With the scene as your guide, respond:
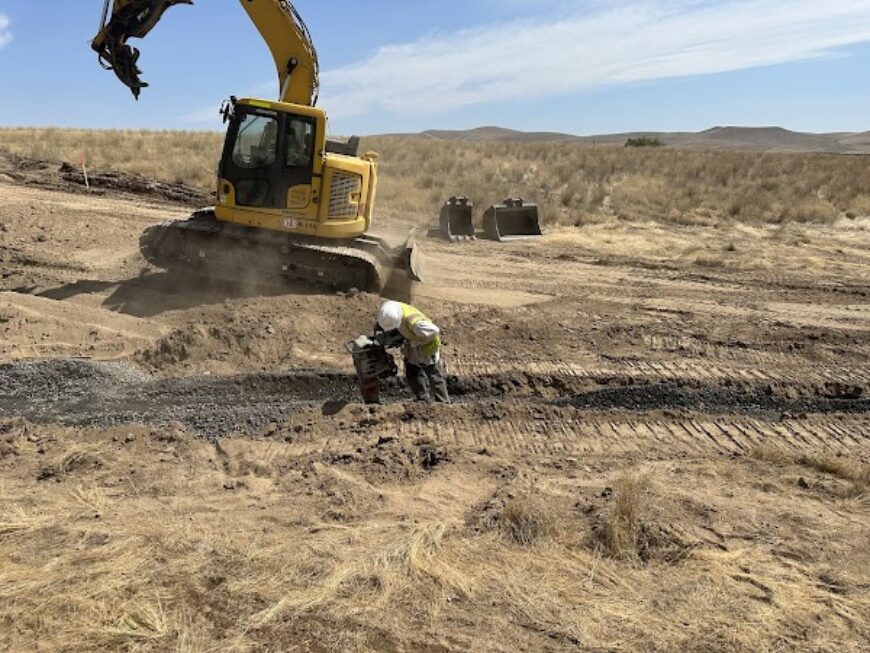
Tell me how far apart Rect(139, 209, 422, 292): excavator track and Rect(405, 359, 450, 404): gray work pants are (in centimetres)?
366

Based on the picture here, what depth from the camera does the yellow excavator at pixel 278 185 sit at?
1011cm

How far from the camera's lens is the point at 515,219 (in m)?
18.0

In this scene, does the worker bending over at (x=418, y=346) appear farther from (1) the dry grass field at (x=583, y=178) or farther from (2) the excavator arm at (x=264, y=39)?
(1) the dry grass field at (x=583, y=178)

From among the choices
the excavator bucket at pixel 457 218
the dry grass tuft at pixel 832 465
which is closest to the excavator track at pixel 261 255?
the dry grass tuft at pixel 832 465

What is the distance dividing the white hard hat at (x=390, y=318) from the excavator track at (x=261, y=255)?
151 inches

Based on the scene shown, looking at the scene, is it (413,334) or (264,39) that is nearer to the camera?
(413,334)

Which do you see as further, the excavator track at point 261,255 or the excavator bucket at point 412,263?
the excavator bucket at point 412,263

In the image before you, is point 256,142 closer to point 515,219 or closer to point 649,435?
point 649,435

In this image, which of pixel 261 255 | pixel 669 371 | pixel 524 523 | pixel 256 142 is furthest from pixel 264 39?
pixel 524 523

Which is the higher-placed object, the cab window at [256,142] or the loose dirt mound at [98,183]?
the cab window at [256,142]

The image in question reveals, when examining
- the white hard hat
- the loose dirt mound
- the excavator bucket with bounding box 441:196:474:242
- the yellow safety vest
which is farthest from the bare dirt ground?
the loose dirt mound

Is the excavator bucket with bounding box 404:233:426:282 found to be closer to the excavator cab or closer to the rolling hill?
the excavator cab

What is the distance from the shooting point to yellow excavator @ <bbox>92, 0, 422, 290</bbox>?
10109 mm

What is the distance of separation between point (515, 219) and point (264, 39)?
8.87 meters
